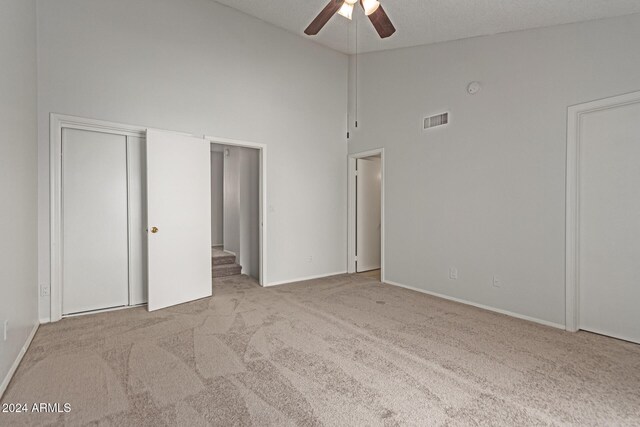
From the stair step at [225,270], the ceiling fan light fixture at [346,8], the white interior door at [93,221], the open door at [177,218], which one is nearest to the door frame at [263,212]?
the open door at [177,218]

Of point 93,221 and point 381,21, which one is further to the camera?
point 93,221

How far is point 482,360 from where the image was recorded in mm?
2412

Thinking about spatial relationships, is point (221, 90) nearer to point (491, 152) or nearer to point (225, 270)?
point (225, 270)

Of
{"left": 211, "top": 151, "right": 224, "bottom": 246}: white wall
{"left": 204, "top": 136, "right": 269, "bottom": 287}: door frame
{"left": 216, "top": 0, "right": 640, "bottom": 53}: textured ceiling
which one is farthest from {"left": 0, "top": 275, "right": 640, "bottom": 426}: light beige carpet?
{"left": 211, "top": 151, "right": 224, "bottom": 246}: white wall

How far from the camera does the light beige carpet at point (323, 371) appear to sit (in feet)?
5.88

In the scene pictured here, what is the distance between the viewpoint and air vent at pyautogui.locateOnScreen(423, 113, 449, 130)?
13.3ft

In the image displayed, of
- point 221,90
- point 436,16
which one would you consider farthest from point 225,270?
point 436,16

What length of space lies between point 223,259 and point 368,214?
268 centimetres

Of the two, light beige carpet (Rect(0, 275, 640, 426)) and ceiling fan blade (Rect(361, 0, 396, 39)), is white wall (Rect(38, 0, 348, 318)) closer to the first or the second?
light beige carpet (Rect(0, 275, 640, 426))

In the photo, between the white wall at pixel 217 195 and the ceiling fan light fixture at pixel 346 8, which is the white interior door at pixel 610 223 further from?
the white wall at pixel 217 195

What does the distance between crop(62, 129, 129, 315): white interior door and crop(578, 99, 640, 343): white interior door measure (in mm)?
4732

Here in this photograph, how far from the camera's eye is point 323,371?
88.4 inches

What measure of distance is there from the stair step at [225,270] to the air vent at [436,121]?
12.1 feet

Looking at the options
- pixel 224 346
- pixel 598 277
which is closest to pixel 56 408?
pixel 224 346
